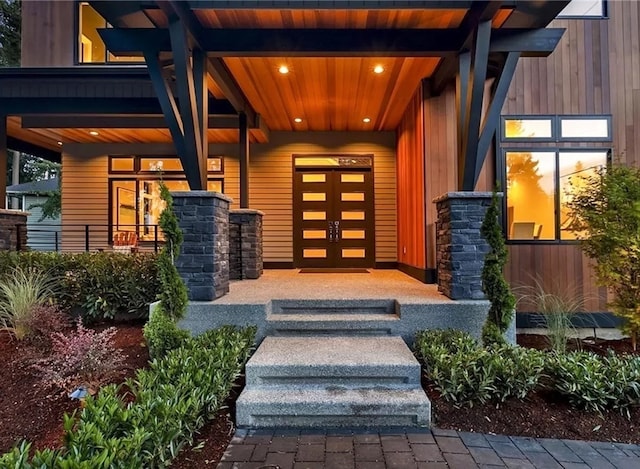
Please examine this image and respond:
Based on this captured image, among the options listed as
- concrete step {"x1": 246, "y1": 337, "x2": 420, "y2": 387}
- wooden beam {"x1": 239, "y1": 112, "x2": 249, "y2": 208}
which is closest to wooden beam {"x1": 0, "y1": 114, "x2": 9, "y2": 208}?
wooden beam {"x1": 239, "y1": 112, "x2": 249, "y2": 208}

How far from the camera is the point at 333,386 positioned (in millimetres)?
3076

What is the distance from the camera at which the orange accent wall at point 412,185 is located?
5.97 m

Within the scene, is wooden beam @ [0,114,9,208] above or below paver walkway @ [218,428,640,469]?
above

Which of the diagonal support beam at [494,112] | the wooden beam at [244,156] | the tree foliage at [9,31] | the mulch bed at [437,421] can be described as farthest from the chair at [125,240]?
the tree foliage at [9,31]

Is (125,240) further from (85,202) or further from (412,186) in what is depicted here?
(412,186)

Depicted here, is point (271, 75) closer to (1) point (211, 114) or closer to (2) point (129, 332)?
(1) point (211, 114)

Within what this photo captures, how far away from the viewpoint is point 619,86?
18.3 feet

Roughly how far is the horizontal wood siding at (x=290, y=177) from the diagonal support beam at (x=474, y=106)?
13.7 feet

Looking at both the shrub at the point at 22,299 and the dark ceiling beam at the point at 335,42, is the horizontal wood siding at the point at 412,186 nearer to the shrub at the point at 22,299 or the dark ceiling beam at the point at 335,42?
the dark ceiling beam at the point at 335,42

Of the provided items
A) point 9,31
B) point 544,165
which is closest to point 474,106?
point 544,165

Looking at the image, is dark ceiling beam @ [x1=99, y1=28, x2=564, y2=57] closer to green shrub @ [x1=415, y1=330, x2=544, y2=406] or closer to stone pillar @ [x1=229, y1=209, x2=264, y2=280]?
stone pillar @ [x1=229, y1=209, x2=264, y2=280]

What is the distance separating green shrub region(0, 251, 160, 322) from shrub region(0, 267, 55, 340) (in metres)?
0.14

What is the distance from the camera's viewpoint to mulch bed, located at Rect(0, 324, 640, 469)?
261 centimetres

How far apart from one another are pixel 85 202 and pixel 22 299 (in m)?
5.12
